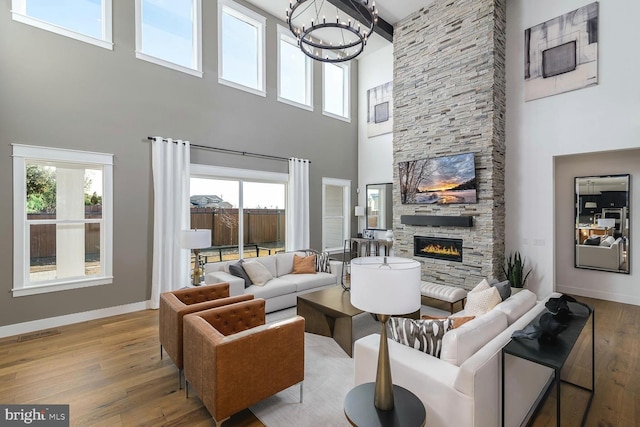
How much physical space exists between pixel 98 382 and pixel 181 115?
4.17 m

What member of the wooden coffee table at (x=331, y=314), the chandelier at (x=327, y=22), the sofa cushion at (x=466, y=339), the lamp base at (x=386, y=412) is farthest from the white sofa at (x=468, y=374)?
the chandelier at (x=327, y=22)

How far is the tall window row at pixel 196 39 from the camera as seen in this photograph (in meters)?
4.36

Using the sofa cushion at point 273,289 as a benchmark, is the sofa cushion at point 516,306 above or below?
above

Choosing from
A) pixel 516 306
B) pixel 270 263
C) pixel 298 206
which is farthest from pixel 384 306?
pixel 298 206

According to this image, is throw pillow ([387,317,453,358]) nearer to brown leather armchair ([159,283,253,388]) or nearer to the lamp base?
the lamp base

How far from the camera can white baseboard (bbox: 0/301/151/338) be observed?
396 centimetres

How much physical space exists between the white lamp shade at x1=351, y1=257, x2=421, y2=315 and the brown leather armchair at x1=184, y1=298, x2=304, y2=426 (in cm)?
100

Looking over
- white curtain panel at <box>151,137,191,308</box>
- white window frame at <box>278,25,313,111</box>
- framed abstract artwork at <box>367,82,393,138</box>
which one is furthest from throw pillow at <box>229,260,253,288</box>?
framed abstract artwork at <box>367,82,393,138</box>

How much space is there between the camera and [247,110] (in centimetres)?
626

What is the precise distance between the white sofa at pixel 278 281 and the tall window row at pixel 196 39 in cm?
354

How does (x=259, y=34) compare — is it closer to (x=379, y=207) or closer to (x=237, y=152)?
(x=237, y=152)

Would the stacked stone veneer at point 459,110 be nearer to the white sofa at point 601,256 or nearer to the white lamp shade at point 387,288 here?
the white sofa at point 601,256

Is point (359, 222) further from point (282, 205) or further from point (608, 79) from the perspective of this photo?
point (608, 79)

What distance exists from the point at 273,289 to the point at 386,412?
3.14m
